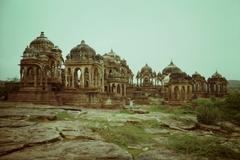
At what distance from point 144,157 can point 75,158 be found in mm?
2051

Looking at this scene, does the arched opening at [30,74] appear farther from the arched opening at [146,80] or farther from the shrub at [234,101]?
the arched opening at [146,80]

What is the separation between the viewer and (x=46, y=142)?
8.23m

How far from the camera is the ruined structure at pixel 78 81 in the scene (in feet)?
79.0

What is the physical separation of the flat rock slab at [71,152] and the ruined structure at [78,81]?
15.5 m

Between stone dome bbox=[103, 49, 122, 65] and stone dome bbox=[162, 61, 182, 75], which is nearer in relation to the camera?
stone dome bbox=[103, 49, 122, 65]

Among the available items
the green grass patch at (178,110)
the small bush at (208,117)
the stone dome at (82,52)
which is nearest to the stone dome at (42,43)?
the stone dome at (82,52)

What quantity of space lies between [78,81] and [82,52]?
768cm

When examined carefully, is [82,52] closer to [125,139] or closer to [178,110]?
[178,110]

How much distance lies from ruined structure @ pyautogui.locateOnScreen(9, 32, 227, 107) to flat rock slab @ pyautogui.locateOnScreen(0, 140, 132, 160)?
1550 cm

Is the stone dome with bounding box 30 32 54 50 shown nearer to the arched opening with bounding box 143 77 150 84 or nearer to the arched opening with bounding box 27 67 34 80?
the arched opening with bounding box 27 67 34 80

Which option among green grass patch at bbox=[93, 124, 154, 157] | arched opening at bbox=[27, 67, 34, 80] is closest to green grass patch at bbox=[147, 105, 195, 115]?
arched opening at bbox=[27, 67, 34, 80]

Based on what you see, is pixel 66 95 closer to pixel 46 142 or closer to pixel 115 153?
pixel 46 142

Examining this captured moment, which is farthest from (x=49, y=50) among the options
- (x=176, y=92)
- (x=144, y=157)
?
(x=144, y=157)

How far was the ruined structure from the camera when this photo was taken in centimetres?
2408
